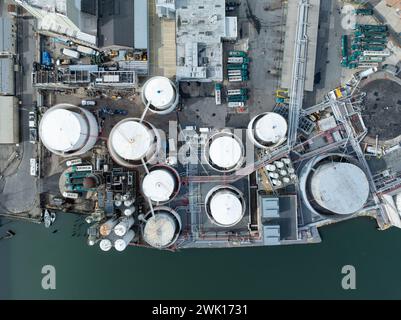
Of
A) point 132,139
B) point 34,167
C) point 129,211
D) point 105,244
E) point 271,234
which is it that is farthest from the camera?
point 34,167

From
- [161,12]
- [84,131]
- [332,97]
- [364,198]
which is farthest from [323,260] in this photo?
[161,12]

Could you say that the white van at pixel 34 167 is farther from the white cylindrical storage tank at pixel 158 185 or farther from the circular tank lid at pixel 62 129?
the white cylindrical storage tank at pixel 158 185

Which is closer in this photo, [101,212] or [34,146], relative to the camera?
[101,212]

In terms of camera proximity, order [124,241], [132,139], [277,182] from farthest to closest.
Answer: [277,182] → [132,139] → [124,241]

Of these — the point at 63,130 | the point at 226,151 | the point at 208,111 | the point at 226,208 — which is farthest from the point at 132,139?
the point at 226,208

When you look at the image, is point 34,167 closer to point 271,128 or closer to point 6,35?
point 6,35

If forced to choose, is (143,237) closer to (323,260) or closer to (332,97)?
(323,260)
